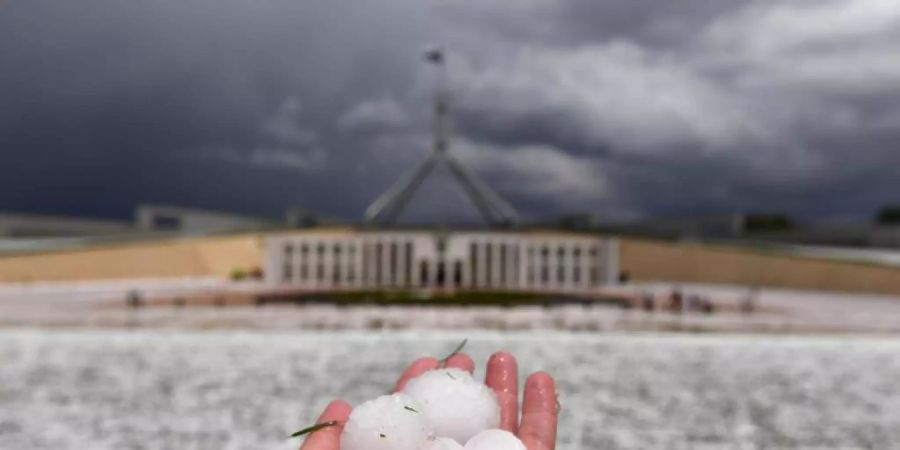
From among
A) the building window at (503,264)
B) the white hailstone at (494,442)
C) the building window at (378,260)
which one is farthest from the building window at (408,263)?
the white hailstone at (494,442)

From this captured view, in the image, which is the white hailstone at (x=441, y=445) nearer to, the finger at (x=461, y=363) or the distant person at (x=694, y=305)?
the finger at (x=461, y=363)

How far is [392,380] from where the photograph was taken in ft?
37.4

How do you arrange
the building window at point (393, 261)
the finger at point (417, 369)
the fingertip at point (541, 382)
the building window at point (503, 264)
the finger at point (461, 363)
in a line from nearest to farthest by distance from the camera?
the fingertip at point (541, 382), the finger at point (417, 369), the finger at point (461, 363), the building window at point (503, 264), the building window at point (393, 261)

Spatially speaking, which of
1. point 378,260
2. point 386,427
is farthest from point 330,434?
point 378,260

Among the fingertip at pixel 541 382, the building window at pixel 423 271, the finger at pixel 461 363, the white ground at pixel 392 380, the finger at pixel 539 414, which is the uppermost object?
the finger at pixel 461 363

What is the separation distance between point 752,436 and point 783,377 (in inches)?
180

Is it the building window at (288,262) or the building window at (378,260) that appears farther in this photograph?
the building window at (378,260)

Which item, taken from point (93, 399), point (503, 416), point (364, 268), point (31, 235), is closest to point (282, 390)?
point (93, 399)

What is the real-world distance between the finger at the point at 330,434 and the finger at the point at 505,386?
0.77 metres

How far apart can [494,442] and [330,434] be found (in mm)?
609

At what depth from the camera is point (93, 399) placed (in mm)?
9719

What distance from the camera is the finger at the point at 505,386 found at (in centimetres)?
354

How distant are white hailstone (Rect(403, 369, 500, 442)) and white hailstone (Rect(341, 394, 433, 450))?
27 centimetres

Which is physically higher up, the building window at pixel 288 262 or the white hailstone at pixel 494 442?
the white hailstone at pixel 494 442
